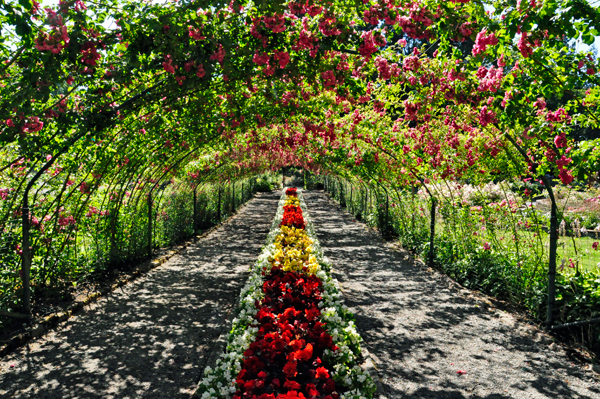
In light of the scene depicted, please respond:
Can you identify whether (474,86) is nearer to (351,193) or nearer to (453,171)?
(453,171)

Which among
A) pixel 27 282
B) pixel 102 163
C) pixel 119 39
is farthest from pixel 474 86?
pixel 27 282

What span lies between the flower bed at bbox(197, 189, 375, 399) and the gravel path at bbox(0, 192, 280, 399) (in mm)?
691

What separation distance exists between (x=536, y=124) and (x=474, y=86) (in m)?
0.96

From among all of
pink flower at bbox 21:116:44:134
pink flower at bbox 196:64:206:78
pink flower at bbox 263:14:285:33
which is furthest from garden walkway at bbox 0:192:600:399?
pink flower at bbox 263:14:285:33

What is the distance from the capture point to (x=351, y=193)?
19.1 metres

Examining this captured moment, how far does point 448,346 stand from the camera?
4352 millimetres

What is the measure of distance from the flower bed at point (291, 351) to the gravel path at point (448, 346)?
2.04ft

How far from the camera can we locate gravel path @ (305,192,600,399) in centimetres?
350

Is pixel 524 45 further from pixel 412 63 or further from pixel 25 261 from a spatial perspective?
pixel 25 261

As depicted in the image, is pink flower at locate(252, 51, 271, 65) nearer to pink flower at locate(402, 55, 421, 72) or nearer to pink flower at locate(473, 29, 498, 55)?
pink flower at locate(402, 55, 421, 72)

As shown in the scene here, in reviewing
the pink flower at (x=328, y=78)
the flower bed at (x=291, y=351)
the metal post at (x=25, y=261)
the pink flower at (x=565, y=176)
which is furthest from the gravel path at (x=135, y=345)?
the pink flower at (x=565, y=176)

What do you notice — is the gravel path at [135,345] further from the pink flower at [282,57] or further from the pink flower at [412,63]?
the pink flower at [412,63]

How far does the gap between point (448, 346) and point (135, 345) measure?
11.1ft

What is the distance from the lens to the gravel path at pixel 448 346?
11.5 feet
